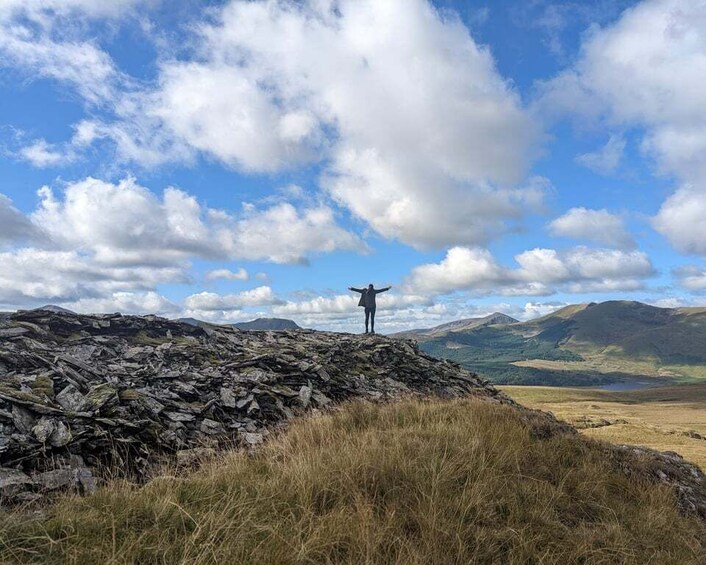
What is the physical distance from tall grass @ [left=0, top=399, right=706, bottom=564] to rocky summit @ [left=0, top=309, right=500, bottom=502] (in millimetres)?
2881

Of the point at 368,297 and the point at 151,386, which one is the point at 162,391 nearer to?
the point at 151,386

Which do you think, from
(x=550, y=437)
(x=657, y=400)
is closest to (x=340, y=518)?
(x=550, y=437)

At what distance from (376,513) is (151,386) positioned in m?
10.6

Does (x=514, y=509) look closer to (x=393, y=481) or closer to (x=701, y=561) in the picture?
(x=393, y=481)

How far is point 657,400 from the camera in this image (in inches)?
7131

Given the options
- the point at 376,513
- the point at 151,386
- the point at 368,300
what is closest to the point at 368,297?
the point at 368,300

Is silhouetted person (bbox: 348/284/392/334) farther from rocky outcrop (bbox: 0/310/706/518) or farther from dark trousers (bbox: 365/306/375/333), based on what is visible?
rocky outcrop (bbox: 0/310/706/518)

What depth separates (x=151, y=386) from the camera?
14.0 meters

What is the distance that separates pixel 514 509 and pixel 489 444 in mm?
2111

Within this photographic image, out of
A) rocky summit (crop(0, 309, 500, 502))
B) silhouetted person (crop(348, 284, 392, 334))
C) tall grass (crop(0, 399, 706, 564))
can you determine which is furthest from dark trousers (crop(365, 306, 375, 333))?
tall grass (crop(0, 399, 706, 564))

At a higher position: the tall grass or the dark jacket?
the dark jacket

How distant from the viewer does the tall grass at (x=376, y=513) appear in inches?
179

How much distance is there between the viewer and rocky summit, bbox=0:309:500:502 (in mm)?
9125

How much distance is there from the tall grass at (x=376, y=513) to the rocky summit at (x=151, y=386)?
2881mm
